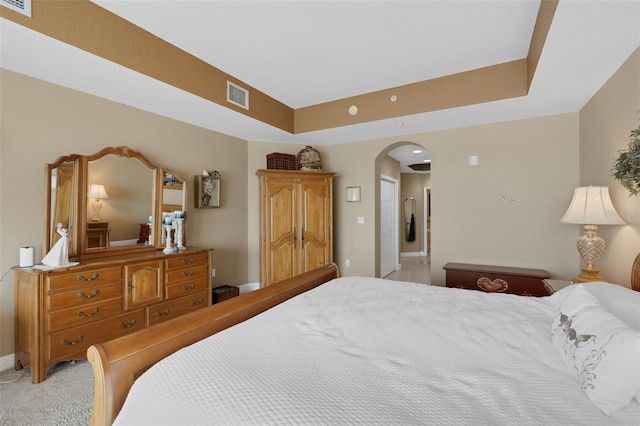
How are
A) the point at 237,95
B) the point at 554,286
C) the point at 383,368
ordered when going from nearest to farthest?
the point at 383,368, the point at 554,286, the point at 237,95

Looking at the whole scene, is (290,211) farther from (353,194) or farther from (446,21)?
(446,21)

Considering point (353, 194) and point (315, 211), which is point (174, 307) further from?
point (353, 194)

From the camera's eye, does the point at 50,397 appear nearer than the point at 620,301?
No

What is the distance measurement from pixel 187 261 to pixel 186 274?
138 millimetres

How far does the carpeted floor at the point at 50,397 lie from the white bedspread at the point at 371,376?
144 centimetres

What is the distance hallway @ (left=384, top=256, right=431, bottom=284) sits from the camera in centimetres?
561

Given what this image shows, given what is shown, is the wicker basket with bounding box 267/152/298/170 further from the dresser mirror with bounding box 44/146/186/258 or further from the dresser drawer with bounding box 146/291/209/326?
the dresser drawer with bounding box 146/291/209/326

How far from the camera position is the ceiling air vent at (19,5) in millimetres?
1688

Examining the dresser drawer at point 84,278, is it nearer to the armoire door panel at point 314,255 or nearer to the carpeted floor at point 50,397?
the carpeted floor at point 50,397

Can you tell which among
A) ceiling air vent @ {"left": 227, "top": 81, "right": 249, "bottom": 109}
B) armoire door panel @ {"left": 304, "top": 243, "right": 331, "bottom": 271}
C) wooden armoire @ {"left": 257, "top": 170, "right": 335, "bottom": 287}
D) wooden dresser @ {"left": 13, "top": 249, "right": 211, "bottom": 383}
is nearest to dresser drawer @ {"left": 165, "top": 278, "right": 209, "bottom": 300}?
wooden dresser @ {"left": 13, "top": 249, "right": 211, "bottom": 383}

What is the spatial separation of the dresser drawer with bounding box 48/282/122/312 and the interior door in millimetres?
4209

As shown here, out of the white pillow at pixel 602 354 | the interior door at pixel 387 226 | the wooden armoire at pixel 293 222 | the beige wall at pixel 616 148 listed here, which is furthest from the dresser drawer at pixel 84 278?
the interior door at pixel 387 226

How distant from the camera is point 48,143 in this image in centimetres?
250

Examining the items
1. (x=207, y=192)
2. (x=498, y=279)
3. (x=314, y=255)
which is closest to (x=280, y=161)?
(x=207, y=192)
